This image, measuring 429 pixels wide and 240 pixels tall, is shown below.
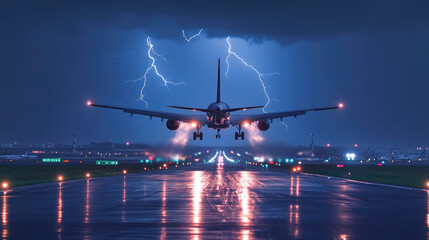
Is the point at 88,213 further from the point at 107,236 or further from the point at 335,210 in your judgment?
the point at 335,210

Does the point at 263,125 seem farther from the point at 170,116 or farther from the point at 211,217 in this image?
the point at 211,217

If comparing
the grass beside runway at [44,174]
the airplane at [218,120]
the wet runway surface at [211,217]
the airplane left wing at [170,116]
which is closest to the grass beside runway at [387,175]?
the airplane at [218,120]

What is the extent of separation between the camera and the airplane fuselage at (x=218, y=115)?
59.2 metres

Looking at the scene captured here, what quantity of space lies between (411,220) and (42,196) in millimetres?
27179

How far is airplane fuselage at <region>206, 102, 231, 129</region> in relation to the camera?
194 ft

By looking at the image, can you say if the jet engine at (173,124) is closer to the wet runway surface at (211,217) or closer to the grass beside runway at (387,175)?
the wet runway surface at (211,217)

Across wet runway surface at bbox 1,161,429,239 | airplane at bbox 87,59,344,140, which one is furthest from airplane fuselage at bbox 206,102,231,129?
wet runway surface at bbox 1,161,429,239

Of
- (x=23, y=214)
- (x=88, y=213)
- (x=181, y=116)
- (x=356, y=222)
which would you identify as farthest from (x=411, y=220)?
(x=181, y=116)

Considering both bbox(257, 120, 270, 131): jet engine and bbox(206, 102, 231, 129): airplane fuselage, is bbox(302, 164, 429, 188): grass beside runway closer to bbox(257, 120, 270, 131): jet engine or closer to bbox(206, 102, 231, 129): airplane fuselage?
bbox(257, 120, 270, 131): jet engine

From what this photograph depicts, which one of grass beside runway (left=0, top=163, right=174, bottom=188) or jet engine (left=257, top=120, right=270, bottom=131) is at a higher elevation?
jet engine (left=257, top=120, right=270, bottom=131)

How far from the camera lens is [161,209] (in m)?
30.5

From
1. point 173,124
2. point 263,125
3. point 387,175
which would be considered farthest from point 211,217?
point 387,175

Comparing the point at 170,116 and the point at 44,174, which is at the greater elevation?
the point at 170,116

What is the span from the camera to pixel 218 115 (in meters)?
59.6
